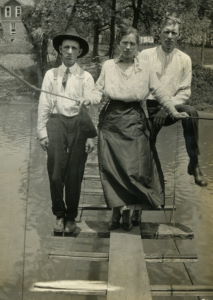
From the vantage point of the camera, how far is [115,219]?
3086 millimetres

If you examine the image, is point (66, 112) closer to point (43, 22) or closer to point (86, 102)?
point (86, 102)

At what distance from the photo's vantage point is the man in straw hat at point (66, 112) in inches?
108

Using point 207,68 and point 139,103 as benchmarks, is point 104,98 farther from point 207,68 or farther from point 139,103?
point 207,68

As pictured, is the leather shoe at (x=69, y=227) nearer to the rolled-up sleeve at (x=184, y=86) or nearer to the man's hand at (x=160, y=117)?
the man's hand at (x=160, y=117)

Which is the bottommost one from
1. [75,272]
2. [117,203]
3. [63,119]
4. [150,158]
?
[75,272]

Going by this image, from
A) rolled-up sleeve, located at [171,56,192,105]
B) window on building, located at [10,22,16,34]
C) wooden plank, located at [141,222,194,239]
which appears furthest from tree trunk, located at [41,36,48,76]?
wooden plank, located at [141,222,194,239]

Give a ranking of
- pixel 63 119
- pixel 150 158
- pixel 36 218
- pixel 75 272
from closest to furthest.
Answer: pixel 63 119 → pixel 150 158 → pixel 75 272 → pixel 36 218

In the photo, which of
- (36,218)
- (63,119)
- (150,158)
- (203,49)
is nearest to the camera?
(63,119)

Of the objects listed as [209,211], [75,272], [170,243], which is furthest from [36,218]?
[209,211]

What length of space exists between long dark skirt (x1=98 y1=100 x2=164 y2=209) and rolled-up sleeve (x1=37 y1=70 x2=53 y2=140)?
28cm

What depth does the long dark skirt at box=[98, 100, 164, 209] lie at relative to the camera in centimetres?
288

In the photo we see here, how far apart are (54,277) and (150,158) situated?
3855 millimetres

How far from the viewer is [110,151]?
2.91 meters

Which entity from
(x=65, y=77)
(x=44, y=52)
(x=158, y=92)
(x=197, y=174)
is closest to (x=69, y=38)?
(x=65, y=77)
